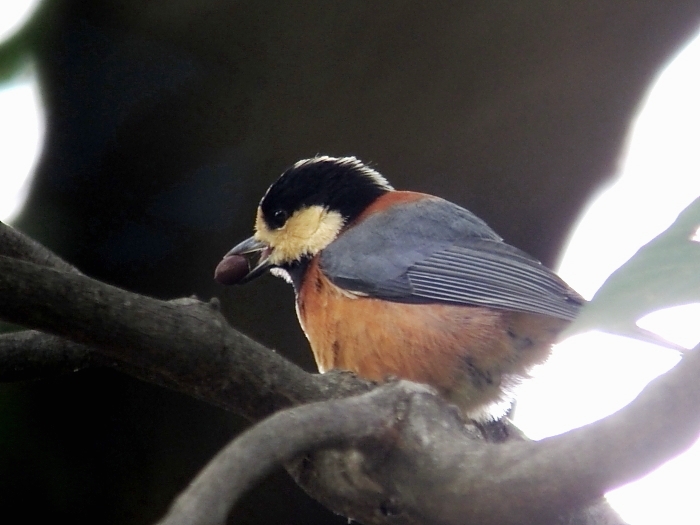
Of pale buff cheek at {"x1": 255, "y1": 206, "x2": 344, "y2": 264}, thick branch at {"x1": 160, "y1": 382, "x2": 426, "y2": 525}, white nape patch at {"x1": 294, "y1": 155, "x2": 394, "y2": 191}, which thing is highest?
white nape patch at {"x1": 294, "y1": 155, "x2": 394, "y2": 191}

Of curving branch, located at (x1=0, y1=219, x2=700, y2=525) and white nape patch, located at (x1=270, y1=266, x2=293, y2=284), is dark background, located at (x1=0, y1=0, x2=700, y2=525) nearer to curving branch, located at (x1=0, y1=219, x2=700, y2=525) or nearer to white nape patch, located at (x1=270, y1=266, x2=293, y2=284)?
white nape patch, located at (x1=270, y1=266, x2=293, y2=284)

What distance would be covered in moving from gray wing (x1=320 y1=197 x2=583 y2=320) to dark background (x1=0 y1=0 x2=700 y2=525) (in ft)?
2.07

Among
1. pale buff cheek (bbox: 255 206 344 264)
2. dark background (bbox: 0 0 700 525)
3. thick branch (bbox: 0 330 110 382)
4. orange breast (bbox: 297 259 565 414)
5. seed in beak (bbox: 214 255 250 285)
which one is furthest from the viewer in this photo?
dark background (bbox: 0 0 700 525)

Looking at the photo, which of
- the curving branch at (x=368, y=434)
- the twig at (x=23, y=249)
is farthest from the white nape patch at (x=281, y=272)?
the curving branch at (x=368, y=434)

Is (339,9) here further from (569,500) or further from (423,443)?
(569,500)

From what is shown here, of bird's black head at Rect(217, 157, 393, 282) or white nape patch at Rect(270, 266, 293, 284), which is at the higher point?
bird's black head at Rect(217, 157, 393, 282)

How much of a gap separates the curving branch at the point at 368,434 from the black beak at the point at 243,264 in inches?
34.8

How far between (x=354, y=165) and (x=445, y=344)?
89cm

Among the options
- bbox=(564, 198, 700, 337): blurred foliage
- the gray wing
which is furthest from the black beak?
bbox=(564, 198, 700, 337): blurred foliage

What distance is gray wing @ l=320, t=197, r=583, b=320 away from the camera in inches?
83.0

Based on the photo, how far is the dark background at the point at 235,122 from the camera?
2.79 meters

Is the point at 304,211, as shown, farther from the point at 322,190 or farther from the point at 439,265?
the point at 439,265

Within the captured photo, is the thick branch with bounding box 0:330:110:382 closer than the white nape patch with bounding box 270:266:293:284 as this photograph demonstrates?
Yes

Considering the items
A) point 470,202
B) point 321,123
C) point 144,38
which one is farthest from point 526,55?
point 144,38
